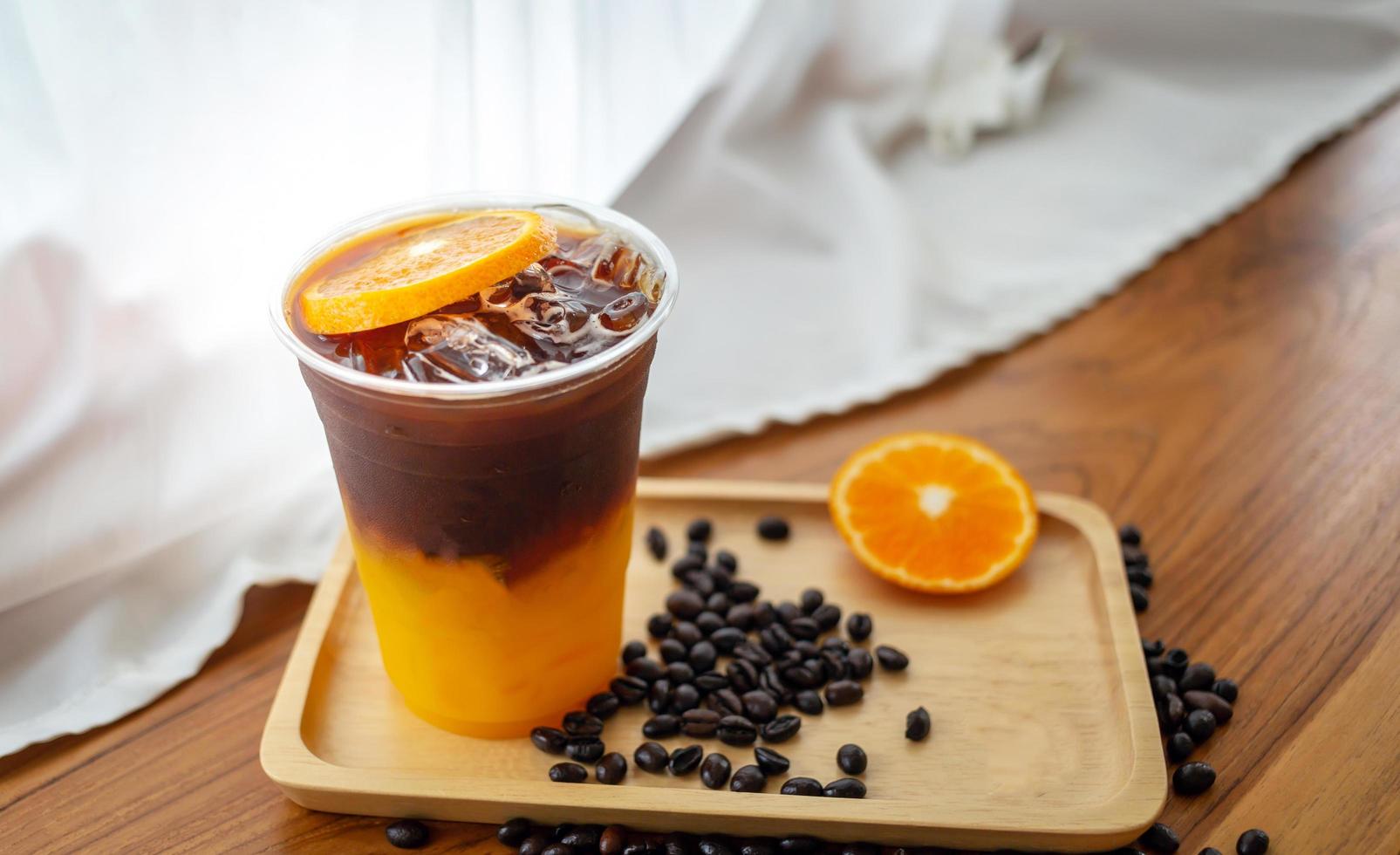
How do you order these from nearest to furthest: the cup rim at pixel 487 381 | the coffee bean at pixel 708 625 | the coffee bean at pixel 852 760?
the cup rim at pixel 487 381 < the coffee bean at pixel 852 760 < the coffee bean at pixel 708 625

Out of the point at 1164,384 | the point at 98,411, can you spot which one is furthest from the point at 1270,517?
the point at 98,411

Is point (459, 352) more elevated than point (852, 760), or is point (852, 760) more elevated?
point (459, 352)

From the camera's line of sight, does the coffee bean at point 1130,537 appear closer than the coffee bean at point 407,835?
No

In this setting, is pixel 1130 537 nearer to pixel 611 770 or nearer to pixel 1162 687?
pixel 1162 687

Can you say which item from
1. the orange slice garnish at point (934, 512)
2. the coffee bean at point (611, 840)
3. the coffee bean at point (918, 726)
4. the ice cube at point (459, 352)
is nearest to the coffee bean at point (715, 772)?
the coffee bean at point (611, 840)

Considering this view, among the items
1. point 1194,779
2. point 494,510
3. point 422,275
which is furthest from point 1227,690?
point 422,275

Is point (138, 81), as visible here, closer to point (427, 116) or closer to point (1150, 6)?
point (427, 116)

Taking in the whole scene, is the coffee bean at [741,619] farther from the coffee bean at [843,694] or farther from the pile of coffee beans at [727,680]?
the coffee bean at [843,694]
